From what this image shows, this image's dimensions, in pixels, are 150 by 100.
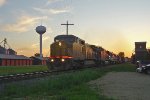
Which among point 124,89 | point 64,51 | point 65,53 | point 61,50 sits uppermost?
point 61,50

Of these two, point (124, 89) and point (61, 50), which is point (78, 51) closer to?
point (61, 50)

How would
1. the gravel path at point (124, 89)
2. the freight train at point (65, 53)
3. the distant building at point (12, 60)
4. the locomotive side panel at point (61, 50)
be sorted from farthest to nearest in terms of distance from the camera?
the distant building at point (12, 60) → the locomotive side panel at point (61, 50) → the freight train at point (65, 53) → the gravel path at point (124, 89)

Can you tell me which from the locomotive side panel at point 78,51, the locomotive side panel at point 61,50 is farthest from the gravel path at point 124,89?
the locomotive side panel at point 78,51

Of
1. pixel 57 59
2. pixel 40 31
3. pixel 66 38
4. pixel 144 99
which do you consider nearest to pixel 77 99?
pixel 144 99

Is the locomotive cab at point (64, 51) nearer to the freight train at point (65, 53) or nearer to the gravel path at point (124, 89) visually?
the freight train at point (65, 53)

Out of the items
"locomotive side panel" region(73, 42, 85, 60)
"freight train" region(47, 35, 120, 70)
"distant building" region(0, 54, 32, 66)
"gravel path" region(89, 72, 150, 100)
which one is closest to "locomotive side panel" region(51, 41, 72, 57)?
"freight train" region(47, 35, 120, 70)

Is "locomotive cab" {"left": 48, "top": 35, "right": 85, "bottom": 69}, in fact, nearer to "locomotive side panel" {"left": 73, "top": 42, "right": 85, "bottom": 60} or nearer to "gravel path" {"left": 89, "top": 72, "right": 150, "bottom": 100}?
"locomotive side panel" {"left": 73, "top": 42, "right": 85, "bottom": 60}

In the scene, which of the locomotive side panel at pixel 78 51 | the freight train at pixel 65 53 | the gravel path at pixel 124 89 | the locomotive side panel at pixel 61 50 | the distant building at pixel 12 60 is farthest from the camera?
the distant building at pixel 12 60

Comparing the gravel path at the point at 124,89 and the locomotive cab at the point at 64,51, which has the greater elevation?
the locomotive cab at the point at 64,51

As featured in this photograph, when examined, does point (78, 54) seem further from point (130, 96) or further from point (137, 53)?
point (137, 53)

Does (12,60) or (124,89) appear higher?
(12,60)

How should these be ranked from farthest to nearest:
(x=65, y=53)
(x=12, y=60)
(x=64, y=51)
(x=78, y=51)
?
(x=12, y=60) < (x=78, y=51) < (x=64, y=51) < (x=65, y=53)

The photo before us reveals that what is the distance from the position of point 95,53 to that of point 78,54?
2277 centimetres

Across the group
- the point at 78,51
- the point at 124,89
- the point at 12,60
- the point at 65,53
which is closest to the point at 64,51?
the point at 65,53
